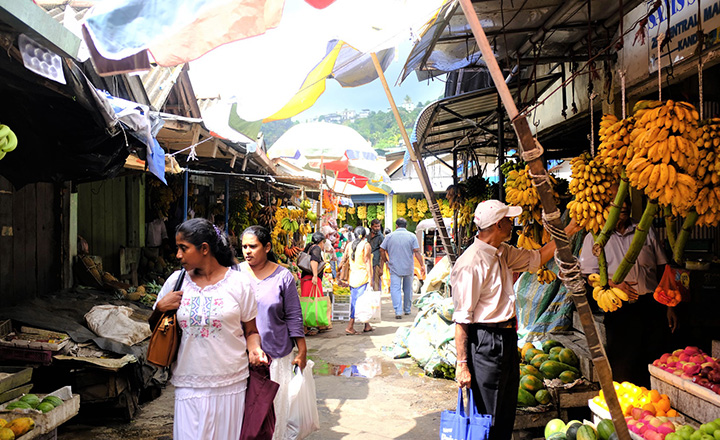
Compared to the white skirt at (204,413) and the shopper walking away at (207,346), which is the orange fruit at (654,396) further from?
the white skirt at (204,413)

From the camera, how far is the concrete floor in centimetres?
502

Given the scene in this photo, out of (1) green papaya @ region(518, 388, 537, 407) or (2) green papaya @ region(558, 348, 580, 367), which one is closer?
(1) green papaya @ region(518, 388, 537, 407)

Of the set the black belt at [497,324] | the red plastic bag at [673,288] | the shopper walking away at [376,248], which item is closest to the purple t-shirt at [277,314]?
the black belt at [497,324]

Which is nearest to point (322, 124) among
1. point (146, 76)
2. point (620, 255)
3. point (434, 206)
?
point (146, 76)

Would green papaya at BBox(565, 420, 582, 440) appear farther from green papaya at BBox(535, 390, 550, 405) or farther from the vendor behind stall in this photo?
the vendor behind stall

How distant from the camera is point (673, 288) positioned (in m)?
3.97

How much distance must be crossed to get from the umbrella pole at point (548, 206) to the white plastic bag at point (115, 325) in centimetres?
472

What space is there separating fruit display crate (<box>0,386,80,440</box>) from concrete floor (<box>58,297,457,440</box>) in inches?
26.1

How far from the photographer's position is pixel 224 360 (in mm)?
3072

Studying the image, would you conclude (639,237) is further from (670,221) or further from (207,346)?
(207,346)

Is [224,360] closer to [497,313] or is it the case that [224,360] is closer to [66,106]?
[497,313]

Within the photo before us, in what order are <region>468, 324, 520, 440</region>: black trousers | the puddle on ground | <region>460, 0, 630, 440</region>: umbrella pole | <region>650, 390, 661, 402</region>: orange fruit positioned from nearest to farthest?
<region>460, 0, 630, 440</region>: umbrella pole, <region>468, 324, 520, 440</region>: black trousers, <region>650, 390, 661, 402</region>: orange fruit, the puddle on ground

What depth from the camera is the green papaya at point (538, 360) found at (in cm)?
486

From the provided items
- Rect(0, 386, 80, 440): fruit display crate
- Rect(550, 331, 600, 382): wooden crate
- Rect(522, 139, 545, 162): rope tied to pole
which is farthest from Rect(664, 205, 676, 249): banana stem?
Rect(0, 386, 80, 440): fruit display crate
